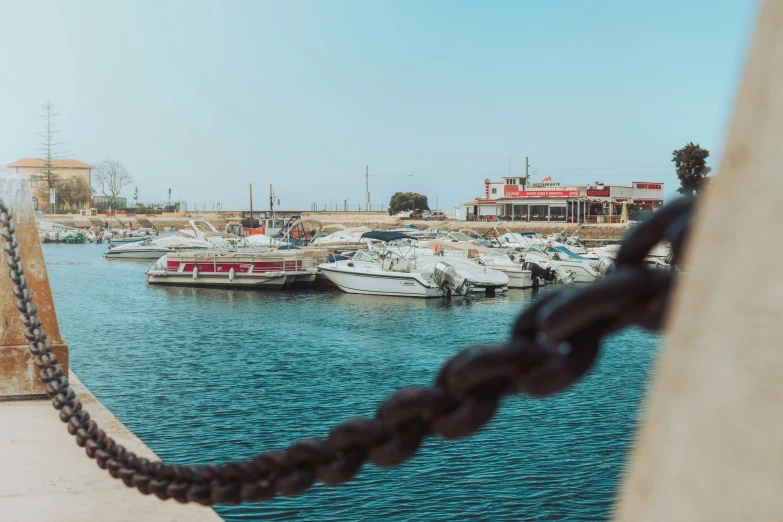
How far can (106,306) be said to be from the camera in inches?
1400

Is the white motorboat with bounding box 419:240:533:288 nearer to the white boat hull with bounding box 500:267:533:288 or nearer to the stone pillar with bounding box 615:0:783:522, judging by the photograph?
the white boat hull with bounding box 500:267:533:288

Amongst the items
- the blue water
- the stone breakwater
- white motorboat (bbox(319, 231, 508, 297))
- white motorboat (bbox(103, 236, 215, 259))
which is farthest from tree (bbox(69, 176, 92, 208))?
the blue water

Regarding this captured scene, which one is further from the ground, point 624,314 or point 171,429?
point 624,314

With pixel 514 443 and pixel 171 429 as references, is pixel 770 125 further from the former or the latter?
pixel 171 429

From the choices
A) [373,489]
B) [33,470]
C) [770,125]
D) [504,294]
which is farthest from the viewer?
[504,294]

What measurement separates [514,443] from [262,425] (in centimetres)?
471

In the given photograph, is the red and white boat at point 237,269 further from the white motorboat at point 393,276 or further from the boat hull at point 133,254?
the boat hull at point 133,254

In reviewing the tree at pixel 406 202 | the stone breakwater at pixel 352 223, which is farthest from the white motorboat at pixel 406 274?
the tree at pixel 406 202

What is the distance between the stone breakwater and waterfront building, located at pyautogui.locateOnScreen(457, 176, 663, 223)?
10.6 ft

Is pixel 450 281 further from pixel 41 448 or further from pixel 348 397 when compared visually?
pixel 41 448

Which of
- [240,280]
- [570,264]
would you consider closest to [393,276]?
[240,280]

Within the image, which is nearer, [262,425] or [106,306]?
[262,425]

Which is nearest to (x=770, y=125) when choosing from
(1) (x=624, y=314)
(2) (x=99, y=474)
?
(1) (x=624, y=314)

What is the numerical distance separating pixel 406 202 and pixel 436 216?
51.8 feet
